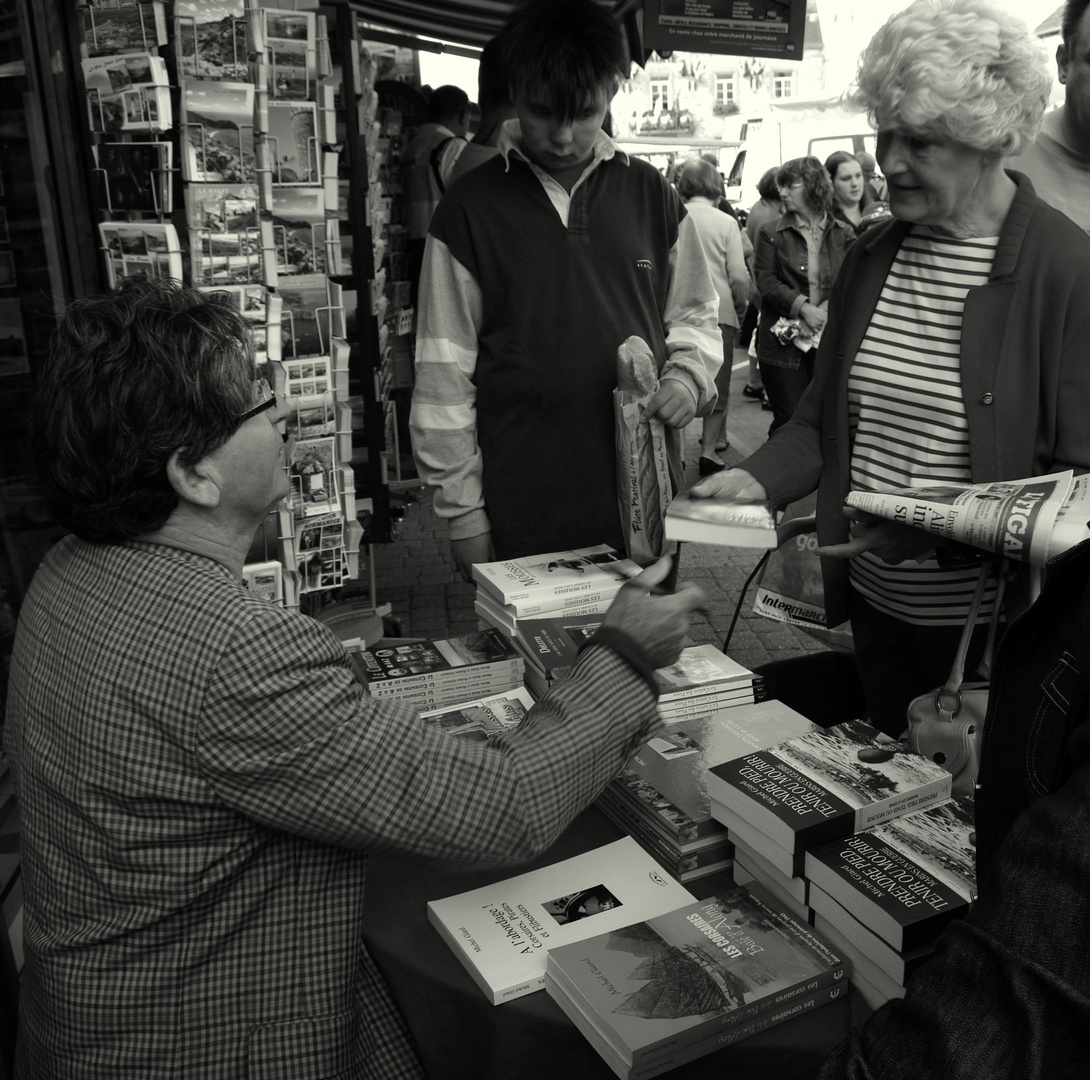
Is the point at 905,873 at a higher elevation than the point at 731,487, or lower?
lower

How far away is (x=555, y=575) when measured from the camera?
7.23ft

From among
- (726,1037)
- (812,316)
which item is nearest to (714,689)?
(726,1037)

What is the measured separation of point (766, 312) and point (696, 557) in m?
1.85

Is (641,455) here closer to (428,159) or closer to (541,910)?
Answer: (541,910)

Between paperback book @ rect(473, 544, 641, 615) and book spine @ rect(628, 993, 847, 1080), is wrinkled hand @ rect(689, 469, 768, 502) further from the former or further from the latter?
book spine @ rect(628, 993, 847, 1080)

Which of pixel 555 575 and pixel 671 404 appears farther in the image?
pixel 671 404

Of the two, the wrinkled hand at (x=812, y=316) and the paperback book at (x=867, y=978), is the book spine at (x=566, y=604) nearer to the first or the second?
the paperback book at (x=867, y=978)

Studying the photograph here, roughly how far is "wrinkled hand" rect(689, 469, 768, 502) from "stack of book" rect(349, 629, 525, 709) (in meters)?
0.48

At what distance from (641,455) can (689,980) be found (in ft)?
4.80

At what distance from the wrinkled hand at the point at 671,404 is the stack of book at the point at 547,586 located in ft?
1.35

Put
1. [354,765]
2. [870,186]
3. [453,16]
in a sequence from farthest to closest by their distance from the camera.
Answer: [870,186] < [453,16] < [354,765]

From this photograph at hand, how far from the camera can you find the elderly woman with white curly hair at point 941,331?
5.86 feet

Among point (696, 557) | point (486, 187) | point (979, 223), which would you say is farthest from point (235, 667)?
point (696, 557)

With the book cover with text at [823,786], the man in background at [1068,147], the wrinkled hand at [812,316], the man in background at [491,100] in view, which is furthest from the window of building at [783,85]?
the book cover with text at [823,786]
